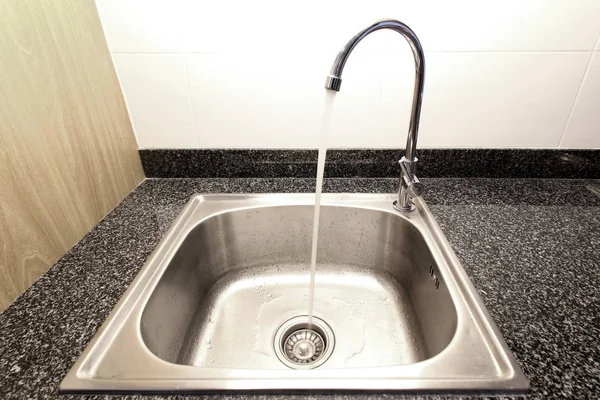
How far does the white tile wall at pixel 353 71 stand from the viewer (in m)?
0.75

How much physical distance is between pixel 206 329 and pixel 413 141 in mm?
641

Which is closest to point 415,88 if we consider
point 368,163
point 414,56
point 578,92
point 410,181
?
point 414,56

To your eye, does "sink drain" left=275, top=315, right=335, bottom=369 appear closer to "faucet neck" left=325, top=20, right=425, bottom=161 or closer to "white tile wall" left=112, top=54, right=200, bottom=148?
"faucet neck" left=325, top=20, right=425, bottom=161

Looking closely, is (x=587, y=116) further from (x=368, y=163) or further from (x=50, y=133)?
(x=50, y=133)

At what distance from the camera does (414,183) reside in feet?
2.20

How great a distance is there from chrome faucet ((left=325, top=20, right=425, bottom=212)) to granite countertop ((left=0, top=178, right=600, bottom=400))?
0.10 m

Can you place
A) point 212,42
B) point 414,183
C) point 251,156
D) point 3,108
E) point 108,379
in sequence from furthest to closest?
1. point 251,156
2. point 212,42
3. point 414,183
4. point 3,108
5. point 108,379

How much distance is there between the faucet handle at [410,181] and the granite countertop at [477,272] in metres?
0.13

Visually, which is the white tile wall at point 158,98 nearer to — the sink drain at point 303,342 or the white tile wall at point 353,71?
the white tile wall at point 353,71

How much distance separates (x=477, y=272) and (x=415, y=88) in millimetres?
384

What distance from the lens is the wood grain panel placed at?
0.53m

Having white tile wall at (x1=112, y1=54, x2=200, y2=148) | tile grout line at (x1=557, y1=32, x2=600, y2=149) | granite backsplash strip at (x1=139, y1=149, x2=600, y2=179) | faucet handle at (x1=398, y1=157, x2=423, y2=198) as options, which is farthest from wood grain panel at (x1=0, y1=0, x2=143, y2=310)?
tile grout line at (x1=557, y1=32, x2=600, y2=149)

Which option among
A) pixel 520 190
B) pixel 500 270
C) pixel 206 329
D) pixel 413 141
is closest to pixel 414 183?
pixel 413 141

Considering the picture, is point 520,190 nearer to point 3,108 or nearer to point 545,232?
point 545,232
